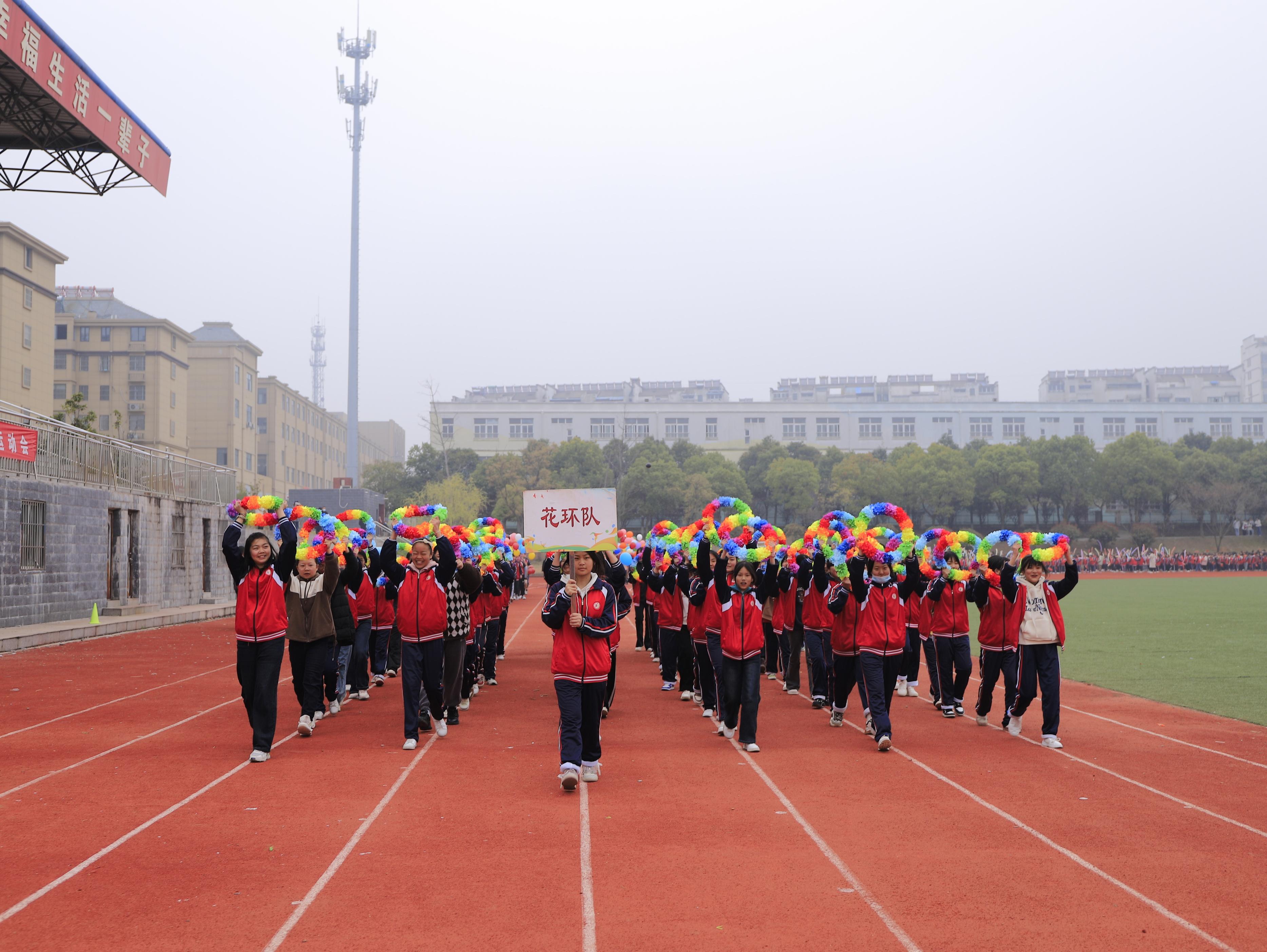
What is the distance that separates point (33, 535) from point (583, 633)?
1730 centimetres

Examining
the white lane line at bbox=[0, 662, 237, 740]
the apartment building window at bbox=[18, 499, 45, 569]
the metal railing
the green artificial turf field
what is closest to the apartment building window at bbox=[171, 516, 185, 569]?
the metal railing

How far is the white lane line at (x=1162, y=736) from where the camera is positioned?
8547 millimetres

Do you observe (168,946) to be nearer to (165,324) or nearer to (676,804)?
(676,804)

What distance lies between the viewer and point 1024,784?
25.2 ft

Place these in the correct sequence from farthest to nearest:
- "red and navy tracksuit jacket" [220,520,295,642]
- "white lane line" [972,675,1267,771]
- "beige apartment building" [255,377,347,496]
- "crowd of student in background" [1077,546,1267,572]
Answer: "beige apartment building" [255,377,347,496], "crowd of student in background" [1077,546,1267,572], "white lane line" [972,675,1267,771], "red and navy tracksuit jacket" [220,520,295,642]

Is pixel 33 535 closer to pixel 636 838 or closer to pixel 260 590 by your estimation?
pixel 260 590

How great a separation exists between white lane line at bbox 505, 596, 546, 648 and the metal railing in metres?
10.0

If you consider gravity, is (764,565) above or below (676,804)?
above

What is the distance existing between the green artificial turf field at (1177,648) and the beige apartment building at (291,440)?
2109 inches

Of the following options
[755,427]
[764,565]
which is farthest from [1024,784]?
[755,427]

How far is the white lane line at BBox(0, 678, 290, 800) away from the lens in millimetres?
7500

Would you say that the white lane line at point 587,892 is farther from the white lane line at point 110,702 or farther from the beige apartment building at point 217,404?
the beige apartment building at point 217,404

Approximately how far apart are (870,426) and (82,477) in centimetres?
8472

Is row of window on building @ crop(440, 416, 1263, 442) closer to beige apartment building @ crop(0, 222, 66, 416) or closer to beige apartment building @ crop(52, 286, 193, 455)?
beige apartment building @ crop(52, 286, 193, 455)
